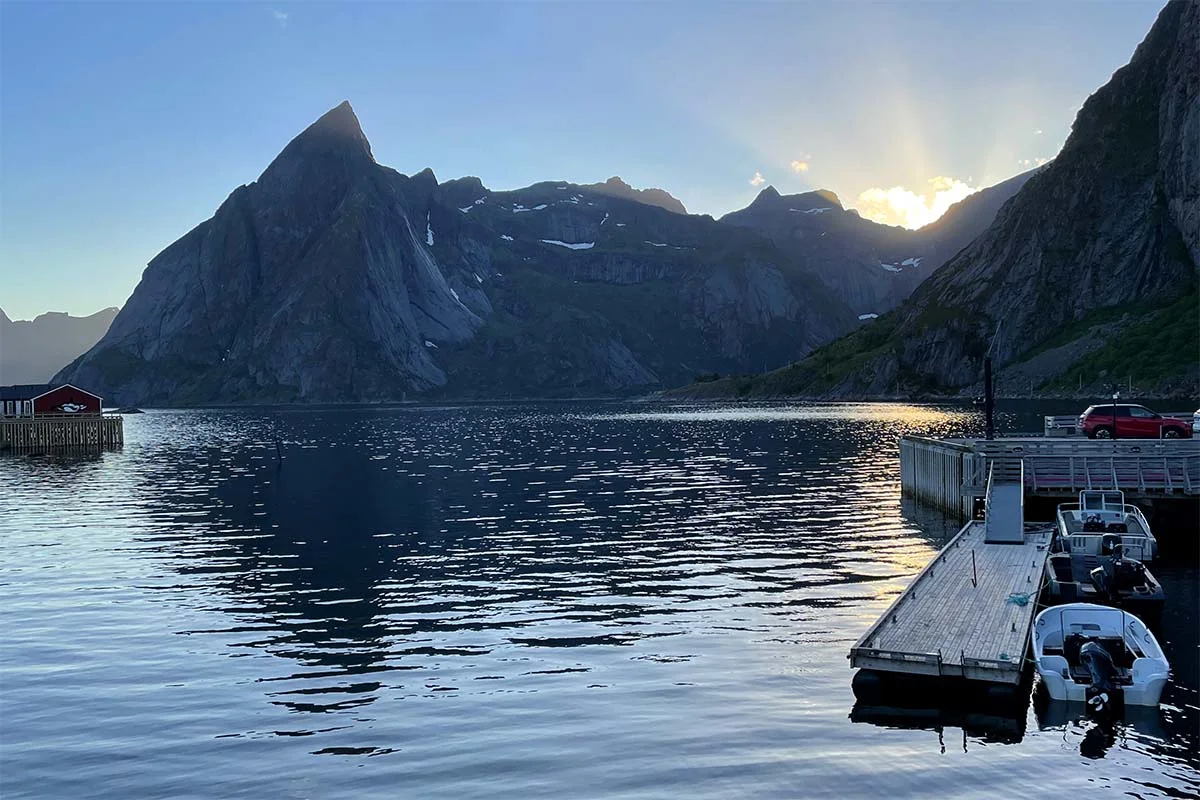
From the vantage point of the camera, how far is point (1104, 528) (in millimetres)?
43281

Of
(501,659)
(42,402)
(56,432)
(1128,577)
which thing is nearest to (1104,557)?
(1128,577)

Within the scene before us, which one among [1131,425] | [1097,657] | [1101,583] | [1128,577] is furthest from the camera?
[1131,425]

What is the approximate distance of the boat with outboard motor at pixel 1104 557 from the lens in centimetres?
3325

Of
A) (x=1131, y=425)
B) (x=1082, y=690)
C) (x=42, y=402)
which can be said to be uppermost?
(x=42, y=402)

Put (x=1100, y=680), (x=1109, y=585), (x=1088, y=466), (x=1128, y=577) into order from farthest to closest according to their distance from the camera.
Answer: (x=1088, y=466) < (x=1109, y=585) < (x=1128, y=577) < (x=1100, y=680)

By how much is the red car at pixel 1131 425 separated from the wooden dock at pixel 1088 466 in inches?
368

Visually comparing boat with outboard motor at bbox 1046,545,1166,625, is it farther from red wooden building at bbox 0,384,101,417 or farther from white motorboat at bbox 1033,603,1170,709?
red wooden building at bbox 0,384,101,417

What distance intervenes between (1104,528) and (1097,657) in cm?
2026

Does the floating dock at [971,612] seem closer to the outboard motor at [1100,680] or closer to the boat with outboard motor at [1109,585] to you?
the boat with outboard motor at [1109,585]

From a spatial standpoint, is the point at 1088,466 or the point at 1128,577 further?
the point at 1088,466

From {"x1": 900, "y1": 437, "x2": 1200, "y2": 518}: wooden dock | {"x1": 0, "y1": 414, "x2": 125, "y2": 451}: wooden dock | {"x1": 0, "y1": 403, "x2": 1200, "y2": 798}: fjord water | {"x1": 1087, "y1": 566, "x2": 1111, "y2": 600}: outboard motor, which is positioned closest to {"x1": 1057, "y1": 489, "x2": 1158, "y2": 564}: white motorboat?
{"x1": 900, "y1": 437, "x2": 1200, "y2": 518}: wooden dock

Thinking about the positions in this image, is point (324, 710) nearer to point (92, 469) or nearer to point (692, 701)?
point (692, 701)

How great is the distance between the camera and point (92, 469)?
104m

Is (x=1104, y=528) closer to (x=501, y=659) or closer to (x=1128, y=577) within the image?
(x=1128, y=577)
